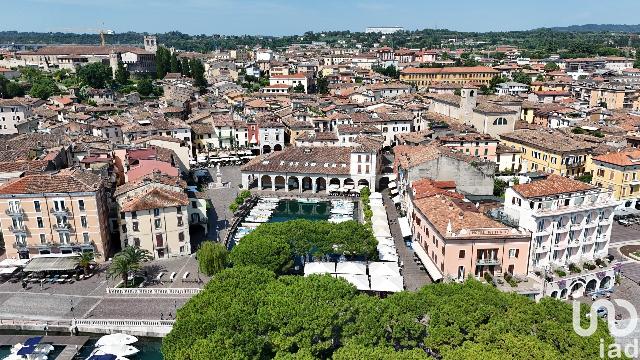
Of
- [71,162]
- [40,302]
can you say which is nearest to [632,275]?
[40,302]

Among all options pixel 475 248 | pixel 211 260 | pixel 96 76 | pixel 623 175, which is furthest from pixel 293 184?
pixel 96 76

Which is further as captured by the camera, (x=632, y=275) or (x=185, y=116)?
(x=185, y=116)

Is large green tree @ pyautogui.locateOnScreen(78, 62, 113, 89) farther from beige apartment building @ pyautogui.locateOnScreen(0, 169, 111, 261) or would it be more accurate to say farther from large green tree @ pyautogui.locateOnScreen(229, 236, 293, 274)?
large green tree @ pyautogui.locateOnScreen(229, 236, 293, 274)

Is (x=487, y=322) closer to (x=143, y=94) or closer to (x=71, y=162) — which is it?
(x=71, y=162)

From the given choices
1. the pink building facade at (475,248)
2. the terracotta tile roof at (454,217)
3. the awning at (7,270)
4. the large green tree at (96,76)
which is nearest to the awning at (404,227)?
the terracotta tile roof at (454,217)

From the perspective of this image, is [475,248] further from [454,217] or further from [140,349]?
Result: [140,349]

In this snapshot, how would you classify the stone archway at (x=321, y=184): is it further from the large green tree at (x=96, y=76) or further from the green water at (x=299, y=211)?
the large green tree at (x=96, y=76)
